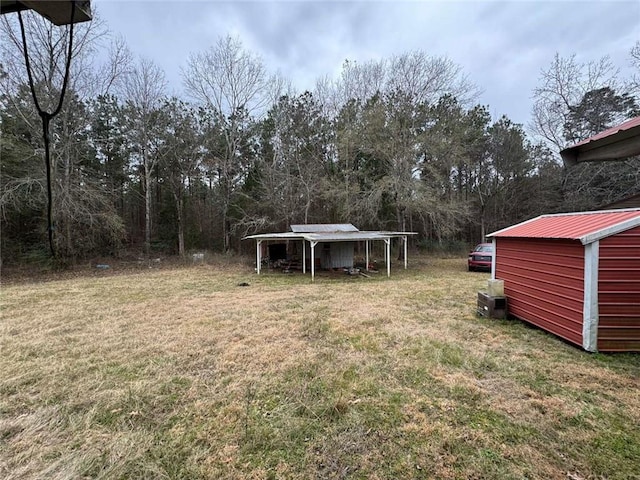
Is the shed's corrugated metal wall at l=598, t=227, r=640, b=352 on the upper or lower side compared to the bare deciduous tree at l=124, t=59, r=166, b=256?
lower

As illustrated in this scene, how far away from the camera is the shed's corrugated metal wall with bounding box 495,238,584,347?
162 inches

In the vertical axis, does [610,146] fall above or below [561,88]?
below

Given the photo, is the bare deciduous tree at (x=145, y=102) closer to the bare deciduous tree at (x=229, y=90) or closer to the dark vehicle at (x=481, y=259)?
the bare deciduous tree at (x=229, y=90)

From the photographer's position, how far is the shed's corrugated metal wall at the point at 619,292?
12.5ft

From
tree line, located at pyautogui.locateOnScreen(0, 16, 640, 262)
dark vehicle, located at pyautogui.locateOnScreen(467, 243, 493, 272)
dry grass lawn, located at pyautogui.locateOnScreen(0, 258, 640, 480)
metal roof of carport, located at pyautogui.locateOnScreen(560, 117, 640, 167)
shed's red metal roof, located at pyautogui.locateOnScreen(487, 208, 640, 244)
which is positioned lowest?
dry grass lawn, located at pyautogui.locateOnScreen(0, 258, 640, 480)

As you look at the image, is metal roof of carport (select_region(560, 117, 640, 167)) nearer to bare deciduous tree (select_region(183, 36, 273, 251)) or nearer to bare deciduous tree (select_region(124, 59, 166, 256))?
bare deciduous tree (select_region(183, 36, 273, 251))

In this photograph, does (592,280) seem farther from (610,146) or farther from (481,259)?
(481,259)

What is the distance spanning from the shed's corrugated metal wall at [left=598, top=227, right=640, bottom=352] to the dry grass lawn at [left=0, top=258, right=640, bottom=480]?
1.28 feet

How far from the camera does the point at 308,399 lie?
9.68 ft

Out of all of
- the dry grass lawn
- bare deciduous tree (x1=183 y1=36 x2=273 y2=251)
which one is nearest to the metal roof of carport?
the dry grass lawn

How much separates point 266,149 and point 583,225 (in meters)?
16.7

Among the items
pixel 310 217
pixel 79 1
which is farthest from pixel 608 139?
pixel 310 217

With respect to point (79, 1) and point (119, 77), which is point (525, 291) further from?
point (119, 77)

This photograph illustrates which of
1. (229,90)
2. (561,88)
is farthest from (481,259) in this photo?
(229,90)
